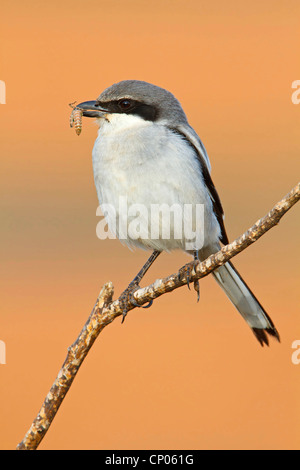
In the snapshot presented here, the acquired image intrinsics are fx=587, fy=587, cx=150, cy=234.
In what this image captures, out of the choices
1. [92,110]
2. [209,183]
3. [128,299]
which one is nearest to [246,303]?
[209,183]

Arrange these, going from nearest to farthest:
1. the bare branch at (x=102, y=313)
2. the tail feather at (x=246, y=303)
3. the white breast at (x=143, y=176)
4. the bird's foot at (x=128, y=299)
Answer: the bare branch at (x=102, y=313) → the bird's foot at (x=128, y=299) → the white breast at (x=143, y=176) → the tail feather at (x=246, y=303)

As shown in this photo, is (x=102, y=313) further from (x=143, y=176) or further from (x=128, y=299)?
(x=143, y=176)

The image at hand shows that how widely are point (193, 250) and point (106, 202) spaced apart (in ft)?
1.73

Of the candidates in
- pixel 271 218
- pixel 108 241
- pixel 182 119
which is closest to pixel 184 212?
pixel 182 119

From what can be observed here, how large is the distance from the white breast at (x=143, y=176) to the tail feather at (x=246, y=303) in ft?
0.73

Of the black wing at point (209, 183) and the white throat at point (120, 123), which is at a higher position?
the white throat at point (120, 123)

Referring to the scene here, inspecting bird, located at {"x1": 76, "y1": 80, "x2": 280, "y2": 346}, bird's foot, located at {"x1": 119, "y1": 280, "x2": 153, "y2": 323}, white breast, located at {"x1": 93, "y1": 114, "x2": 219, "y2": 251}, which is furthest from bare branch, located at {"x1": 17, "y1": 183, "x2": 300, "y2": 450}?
white breast, located at {"x1": 93, "y1": 114, "x2": 219, "y2": 251}

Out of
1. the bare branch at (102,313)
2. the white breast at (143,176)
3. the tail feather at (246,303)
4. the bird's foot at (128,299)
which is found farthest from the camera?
the tail feather at (246,303)

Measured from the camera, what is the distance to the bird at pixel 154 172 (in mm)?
2609

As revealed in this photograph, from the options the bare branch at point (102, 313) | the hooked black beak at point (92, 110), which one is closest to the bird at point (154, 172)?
the hooked black beak at point (92, 110)

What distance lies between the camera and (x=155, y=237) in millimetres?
2783

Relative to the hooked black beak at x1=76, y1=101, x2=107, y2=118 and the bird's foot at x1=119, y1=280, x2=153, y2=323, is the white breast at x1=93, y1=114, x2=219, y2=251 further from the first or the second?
→ the bird's foot at x1=119, y1=280, x2=153, y2=323

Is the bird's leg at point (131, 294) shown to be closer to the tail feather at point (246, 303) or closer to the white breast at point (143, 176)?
the white breast at point (143, 176)

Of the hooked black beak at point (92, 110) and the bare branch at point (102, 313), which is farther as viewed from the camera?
the hooked black beak at point (92, 110)
